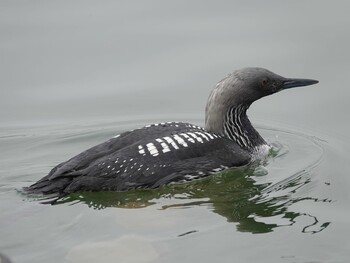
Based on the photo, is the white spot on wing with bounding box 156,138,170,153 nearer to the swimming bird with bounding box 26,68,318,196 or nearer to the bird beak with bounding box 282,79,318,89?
the swimming bird with bounding box 26,68,318,196

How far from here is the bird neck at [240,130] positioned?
8.46 metres

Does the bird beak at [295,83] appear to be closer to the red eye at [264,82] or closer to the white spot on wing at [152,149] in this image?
the red eye at [264,82]

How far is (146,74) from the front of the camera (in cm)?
1009

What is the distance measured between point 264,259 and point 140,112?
11.6ft

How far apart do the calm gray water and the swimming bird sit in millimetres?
131

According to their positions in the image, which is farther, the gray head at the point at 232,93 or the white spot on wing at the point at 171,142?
the gray head at the point at 232,93

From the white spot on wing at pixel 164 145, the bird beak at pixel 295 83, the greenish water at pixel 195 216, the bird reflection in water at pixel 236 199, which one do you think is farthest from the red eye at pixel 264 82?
the white spot on wing at pixel 164 145

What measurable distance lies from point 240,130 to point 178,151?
36.9 inches

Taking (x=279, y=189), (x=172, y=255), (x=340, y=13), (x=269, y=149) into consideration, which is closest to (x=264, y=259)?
(x=172, y=255)

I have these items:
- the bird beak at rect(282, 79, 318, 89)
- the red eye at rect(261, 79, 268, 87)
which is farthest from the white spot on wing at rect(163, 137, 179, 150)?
the bird beak at rect(282, 79, 318, 89)

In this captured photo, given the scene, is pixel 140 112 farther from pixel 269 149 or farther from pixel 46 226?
pixel 46 226

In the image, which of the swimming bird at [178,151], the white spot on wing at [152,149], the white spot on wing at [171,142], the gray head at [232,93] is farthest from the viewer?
the gray head at [232,93]

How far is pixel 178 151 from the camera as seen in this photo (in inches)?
308

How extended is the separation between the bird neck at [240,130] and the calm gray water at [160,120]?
0.86 feet
